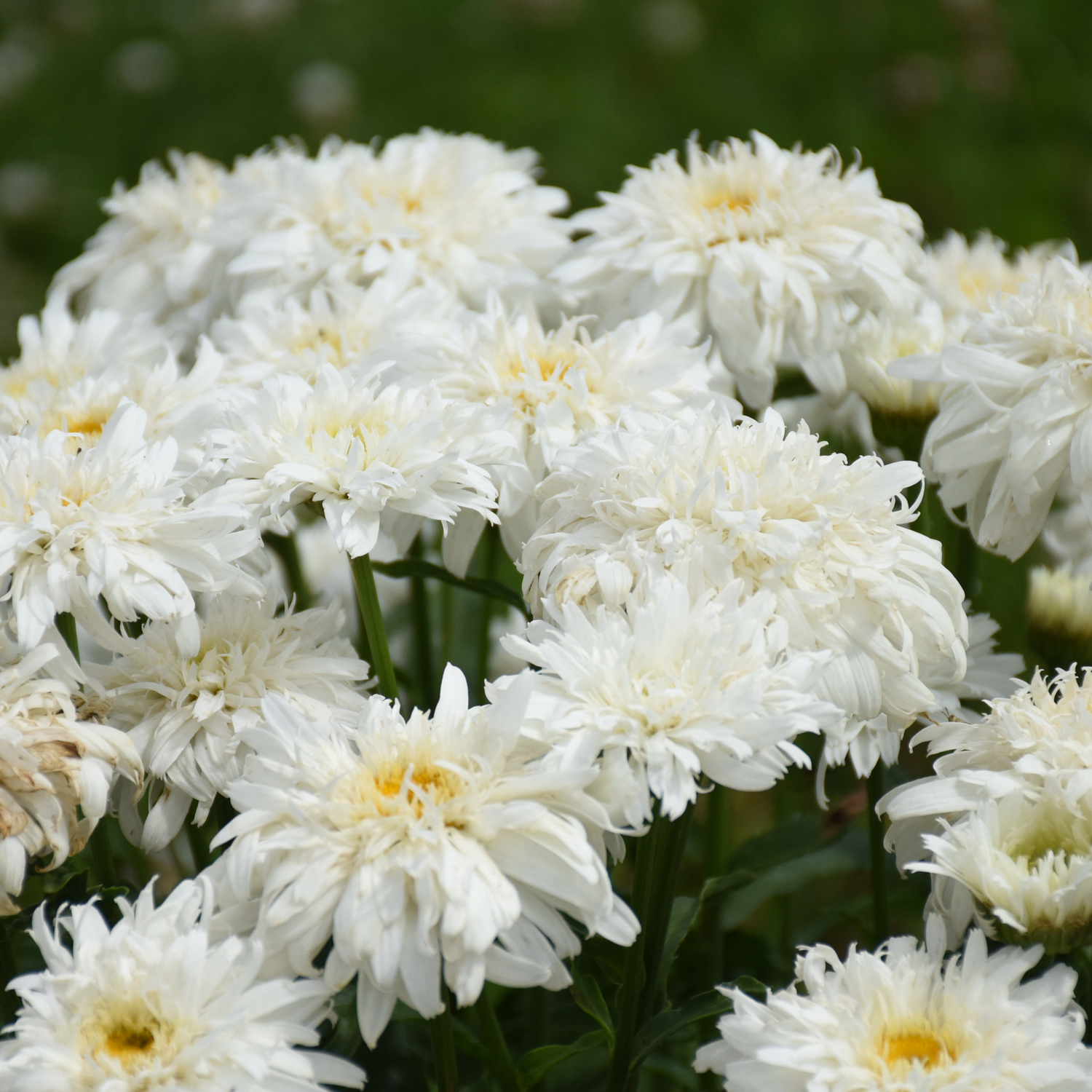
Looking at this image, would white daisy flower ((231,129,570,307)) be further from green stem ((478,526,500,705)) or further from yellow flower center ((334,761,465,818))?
yellow flower center ((334,761,465,818))

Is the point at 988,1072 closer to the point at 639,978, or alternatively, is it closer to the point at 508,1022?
the point at 639,978

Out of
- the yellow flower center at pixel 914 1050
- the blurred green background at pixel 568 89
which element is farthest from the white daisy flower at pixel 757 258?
the blurred green background at pixel 568 89

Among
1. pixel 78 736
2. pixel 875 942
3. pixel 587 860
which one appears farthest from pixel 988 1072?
pixel 78 736

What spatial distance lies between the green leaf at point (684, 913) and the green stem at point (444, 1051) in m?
0.15

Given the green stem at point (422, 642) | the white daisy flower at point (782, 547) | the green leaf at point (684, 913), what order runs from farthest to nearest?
1. the green stem at point (422, 642)
2. the green leaf at point (684, 913)
3. the white daisy flower at point (782, 547)

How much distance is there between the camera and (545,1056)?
819 millimetres

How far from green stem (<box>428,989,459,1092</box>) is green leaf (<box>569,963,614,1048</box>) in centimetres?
8

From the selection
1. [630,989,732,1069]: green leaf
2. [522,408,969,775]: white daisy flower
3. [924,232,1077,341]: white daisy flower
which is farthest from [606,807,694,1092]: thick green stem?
[924,232,1077,341]: white daisy flower

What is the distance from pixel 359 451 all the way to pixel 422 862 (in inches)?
11.3

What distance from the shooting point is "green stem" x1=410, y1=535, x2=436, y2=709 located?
1.20m

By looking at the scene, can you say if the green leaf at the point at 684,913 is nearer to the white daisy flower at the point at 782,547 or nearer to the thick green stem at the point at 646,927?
the thick green stem at the point at 646,927

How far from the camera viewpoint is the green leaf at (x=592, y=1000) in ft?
2.60

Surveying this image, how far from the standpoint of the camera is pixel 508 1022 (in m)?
1.10

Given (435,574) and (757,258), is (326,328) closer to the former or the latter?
(435,574)
